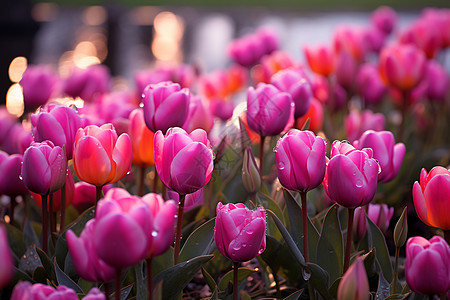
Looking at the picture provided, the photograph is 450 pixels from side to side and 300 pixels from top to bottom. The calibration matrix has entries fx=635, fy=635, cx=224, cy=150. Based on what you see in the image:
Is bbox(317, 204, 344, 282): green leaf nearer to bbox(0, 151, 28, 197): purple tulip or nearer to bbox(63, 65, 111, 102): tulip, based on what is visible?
bbox(0, 151, 28, 197): purple tulip

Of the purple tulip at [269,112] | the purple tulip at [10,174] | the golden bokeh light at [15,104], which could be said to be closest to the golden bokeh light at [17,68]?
the golden bokeh light at [15,104]

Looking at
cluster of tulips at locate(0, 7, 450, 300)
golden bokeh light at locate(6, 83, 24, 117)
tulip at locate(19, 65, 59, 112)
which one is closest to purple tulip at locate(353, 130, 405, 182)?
cluster of tulips at locate(0, 7, 450, 300)

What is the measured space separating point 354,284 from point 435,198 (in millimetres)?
217

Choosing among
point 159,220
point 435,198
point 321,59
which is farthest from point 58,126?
point 321,59

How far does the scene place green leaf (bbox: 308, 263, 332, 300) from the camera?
87cm

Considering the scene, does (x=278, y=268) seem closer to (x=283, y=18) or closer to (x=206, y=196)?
(x=206, y=196)

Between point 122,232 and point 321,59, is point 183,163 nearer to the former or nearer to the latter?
point 122,232

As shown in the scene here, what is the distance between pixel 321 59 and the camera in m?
1.83

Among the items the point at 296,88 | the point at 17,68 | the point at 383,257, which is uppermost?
the point at 296,88

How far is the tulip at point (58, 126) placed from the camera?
912 millimetres

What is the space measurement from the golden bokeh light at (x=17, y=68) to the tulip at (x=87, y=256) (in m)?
2.30

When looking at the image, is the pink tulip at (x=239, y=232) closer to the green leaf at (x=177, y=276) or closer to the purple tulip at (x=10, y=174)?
the green leaf at (x=177, y=276)

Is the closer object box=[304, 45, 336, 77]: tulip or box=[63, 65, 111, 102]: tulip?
box=[63, 65, 111, 102]: tulip

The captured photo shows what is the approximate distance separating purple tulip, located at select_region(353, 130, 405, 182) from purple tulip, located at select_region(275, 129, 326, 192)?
0.49 ft
